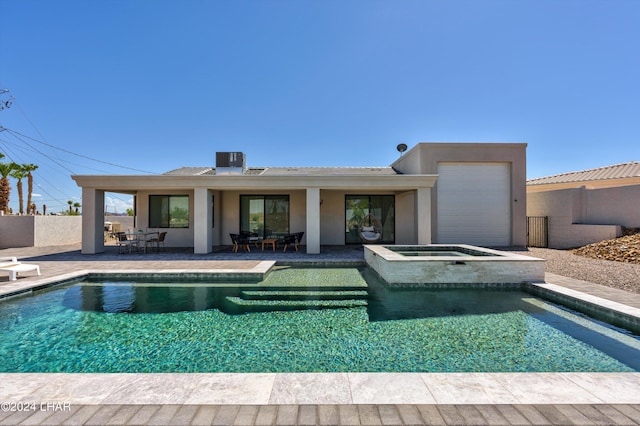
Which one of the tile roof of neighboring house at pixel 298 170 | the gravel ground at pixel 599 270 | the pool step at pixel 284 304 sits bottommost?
the pool step at pixel 284 304

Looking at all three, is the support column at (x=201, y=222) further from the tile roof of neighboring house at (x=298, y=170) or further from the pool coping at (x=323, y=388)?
the pool coping at (x=323, y=388)

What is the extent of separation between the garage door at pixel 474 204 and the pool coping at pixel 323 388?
34.9 ft

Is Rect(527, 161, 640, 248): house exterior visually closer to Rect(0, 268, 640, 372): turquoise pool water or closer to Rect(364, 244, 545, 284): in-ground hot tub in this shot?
Rect(364, 244, 545, 284): in-ground hot tub

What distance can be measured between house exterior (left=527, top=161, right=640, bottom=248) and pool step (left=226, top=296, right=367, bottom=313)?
13.1 meters

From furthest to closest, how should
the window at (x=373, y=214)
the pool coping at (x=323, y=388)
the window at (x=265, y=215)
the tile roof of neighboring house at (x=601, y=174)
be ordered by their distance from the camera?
1. the tile roof of neighboring house at (x=601, y=174)
2. the window at (x=373, y=214)
3. the window at (x=265, y=215)
4. the pool coping at (x=323, y=388)

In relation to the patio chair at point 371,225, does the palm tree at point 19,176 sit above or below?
above

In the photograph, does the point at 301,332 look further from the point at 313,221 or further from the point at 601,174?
the point at 601,174

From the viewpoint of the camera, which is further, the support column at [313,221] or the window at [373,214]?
the window at [373,214]

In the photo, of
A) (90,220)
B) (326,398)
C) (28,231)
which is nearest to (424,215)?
(326,398)

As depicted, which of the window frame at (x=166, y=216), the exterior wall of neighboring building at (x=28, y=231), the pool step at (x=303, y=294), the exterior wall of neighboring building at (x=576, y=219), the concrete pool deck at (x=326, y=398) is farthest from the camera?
the exterior wall of neighboring building at (x=28, y=231)

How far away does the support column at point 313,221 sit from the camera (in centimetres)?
1123

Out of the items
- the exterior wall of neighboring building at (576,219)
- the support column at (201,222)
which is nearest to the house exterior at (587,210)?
the exterior wall of neighboring building at (576,219)

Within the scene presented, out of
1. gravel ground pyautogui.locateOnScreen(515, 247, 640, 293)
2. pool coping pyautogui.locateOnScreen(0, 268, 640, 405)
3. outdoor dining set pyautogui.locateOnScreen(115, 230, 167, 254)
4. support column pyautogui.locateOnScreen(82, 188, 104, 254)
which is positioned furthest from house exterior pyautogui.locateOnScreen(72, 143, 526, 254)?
pool coping pyautogui.locateOnScreen(0, 268, 640, 405)

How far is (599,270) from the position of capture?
8.12m
